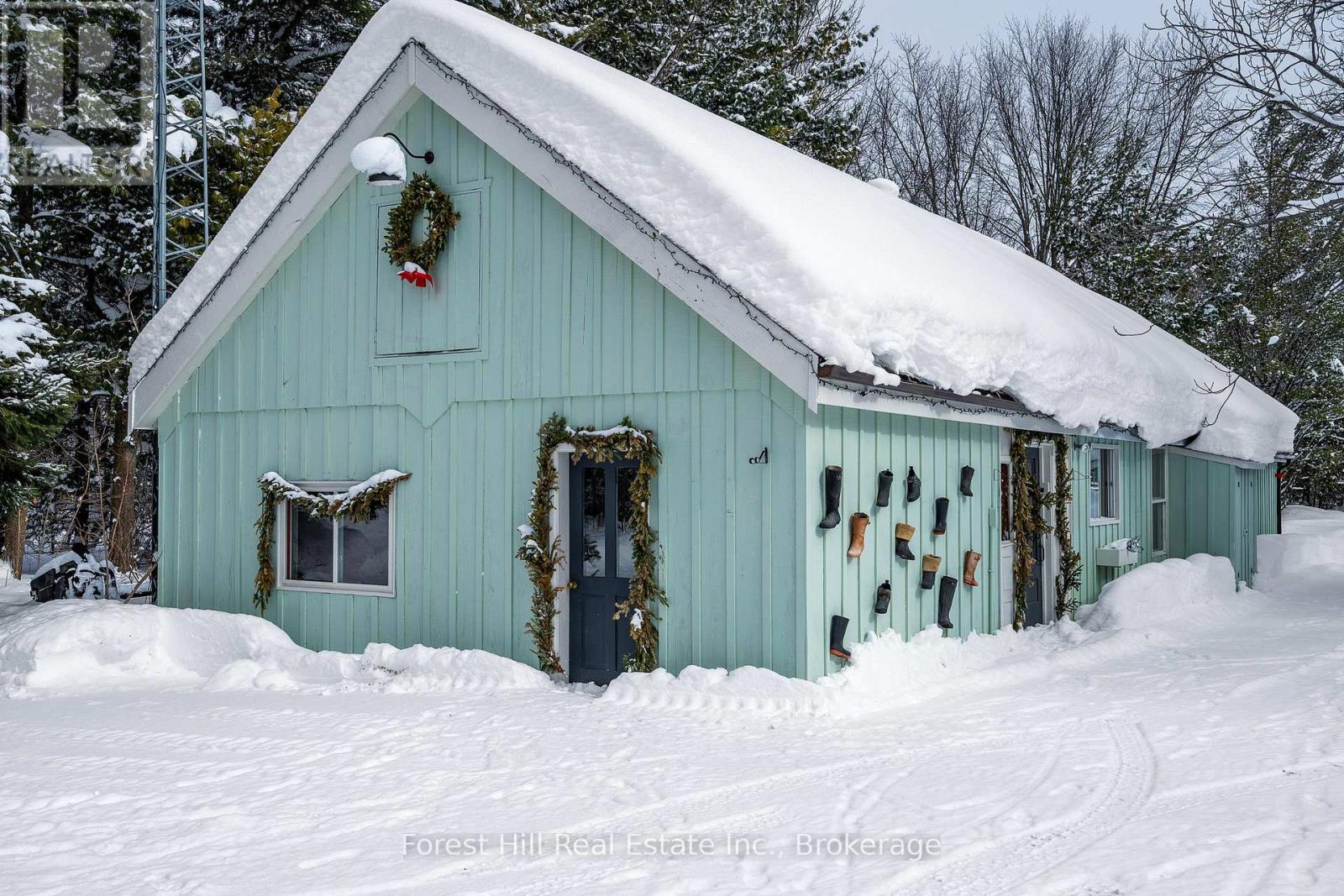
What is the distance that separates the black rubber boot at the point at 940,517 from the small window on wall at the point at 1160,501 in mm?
6515

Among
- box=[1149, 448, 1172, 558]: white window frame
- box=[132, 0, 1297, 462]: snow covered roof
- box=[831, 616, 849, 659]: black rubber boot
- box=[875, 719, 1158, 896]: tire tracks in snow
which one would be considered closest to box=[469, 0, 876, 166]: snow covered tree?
box=[132, 0, 1297, 462]: snow covered roof

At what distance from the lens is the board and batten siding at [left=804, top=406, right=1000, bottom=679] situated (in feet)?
24.7

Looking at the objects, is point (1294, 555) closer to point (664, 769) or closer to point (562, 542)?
point (562, 542)

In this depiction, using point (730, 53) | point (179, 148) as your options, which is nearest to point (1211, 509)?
point (730, 53)

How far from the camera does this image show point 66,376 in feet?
35.0

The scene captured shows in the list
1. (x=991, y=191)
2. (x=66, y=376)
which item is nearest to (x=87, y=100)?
(x=66, y=376)

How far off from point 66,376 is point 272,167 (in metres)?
3.17

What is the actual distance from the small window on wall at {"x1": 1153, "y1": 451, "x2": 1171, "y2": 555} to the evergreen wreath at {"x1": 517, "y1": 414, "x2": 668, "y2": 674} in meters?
8.86

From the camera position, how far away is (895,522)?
8445mm

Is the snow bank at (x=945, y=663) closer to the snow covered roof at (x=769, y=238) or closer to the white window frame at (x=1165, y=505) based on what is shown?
the snow covered roof at (x=769, y=238)

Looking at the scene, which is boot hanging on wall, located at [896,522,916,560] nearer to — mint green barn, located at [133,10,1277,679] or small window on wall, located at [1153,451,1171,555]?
mint green barn, located at [133,10,1277,679]

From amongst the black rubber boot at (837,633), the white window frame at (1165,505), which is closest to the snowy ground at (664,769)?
the black rubber boot at (837,633)

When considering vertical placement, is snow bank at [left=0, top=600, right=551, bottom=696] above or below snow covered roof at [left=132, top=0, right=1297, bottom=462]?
below

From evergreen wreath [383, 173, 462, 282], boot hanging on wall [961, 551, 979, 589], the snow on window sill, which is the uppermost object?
evergreen wreath [383, 173, 462, 282]
